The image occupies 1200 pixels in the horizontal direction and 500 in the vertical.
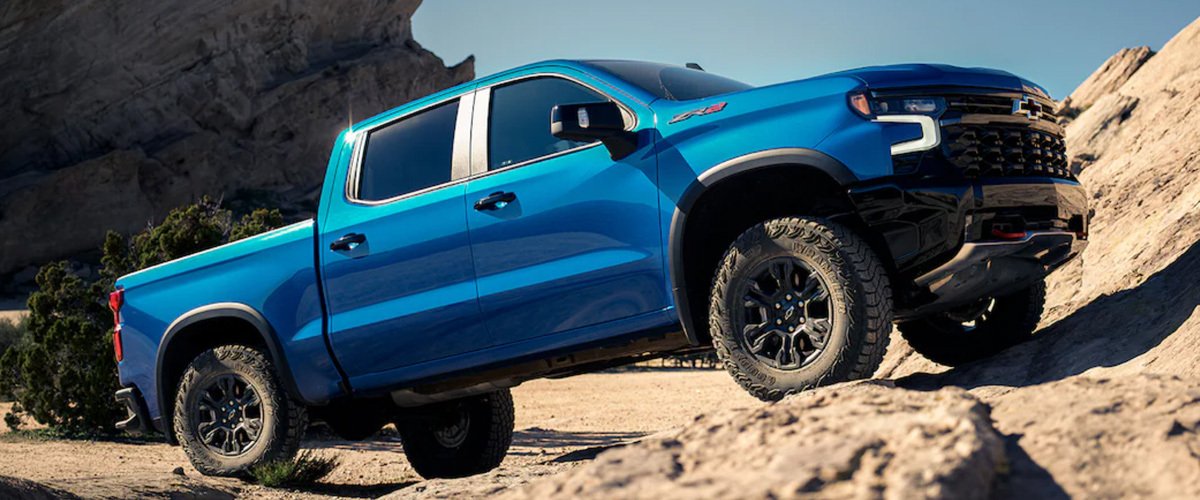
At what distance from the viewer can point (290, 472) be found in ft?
21.7

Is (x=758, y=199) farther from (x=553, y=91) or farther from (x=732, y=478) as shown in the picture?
(x=732, y=478)

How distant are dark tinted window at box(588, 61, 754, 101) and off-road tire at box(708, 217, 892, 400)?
1010mm

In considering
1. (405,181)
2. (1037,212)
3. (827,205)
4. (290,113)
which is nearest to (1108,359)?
(1037,212)

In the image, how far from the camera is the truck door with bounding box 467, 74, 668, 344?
15.7ft

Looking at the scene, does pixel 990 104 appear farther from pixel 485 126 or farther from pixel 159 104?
pixel 159 104

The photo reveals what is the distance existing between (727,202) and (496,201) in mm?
1173

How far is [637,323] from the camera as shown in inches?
189

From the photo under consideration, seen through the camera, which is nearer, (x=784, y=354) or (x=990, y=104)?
(x=784, y=354)

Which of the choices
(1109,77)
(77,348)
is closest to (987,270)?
(1109,77)

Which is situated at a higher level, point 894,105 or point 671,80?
point 671,80

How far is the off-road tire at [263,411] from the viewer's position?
20.6ft

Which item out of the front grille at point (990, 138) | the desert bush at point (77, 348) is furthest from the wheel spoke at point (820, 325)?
the desert bush at point (77, 348)

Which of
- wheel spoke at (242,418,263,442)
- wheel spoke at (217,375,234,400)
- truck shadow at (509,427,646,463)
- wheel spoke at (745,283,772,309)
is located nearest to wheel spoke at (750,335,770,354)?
wheel spoke at (745,283,772,309)

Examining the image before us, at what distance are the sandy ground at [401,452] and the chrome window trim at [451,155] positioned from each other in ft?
5.21
